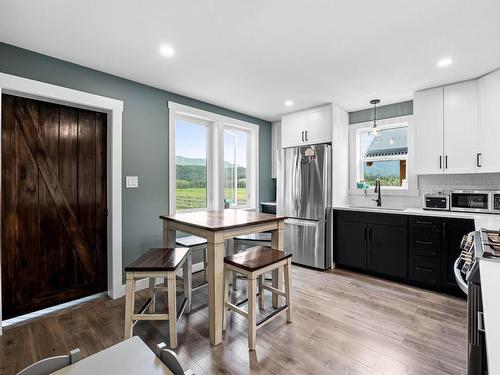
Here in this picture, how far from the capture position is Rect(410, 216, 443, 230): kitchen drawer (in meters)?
2.91

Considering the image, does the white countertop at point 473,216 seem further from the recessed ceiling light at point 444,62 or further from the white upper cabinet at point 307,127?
the recessed ceiling light at point 444,62

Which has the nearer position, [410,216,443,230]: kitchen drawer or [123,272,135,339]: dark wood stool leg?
[123,272,135,339]: dark wood stool leg

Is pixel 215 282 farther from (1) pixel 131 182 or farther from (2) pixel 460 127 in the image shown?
(2) pixel 460 127

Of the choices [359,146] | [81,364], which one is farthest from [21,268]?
[359,146]

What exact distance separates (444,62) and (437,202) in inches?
62.7

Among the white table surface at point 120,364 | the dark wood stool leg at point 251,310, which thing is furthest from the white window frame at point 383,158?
the white table surface at point 120,364

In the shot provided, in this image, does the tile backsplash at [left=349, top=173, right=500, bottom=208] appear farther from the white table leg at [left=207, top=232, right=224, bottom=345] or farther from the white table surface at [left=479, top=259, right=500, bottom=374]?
the white table leg at [left=207, top=232, right=224, bottom=345]

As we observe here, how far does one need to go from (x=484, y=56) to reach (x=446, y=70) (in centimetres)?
32

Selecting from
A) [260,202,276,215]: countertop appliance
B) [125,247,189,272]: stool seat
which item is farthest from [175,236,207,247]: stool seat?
[260,202,276,215]: countertop appliance

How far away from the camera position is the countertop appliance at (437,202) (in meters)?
3.09

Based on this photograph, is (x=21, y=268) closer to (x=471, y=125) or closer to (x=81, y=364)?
(x=81, y=364)

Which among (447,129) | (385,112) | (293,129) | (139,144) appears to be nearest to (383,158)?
(385,112)

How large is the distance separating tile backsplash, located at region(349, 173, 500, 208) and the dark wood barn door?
144 inches

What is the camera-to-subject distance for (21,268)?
2357mm
